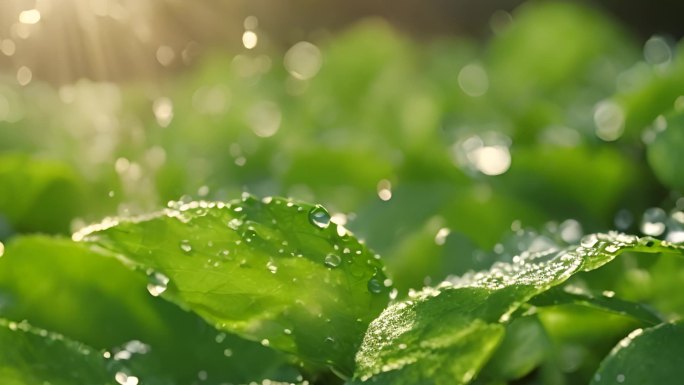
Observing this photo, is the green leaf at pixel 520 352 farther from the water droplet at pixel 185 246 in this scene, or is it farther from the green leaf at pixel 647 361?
the water droplet at pixel 185 246

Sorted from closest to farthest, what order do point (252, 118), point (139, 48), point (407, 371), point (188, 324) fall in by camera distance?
point (407, 371) < point (188, 324) < point (252, 118) < point (139, 48)

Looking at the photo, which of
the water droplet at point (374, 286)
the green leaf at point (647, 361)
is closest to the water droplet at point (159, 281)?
the water droplet at point (374, 286)

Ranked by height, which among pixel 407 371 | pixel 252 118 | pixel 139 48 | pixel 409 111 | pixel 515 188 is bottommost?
pixel 407 371

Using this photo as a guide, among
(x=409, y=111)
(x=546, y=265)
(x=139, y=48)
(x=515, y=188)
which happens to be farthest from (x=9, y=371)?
(x=139, y=48)

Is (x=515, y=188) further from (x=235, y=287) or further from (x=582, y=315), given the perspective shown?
(x=235, y=287)

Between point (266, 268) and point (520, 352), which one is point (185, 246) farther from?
point (520, 352)

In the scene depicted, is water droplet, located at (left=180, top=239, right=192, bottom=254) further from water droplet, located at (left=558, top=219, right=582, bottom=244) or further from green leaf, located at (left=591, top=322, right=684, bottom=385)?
water droplet, located at (left=558, top=219, right=582, bottom=244)
